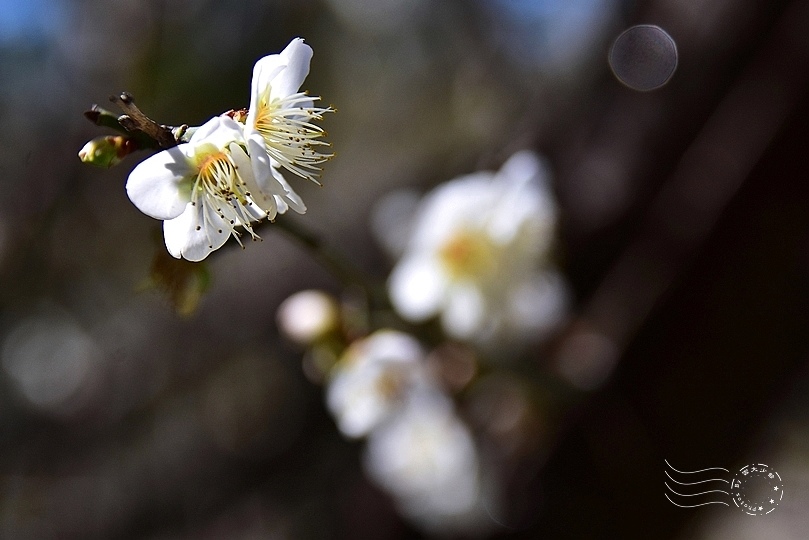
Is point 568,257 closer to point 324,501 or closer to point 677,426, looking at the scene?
point 677,426

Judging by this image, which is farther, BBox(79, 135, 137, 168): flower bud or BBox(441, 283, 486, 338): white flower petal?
BBox(441, 283, 486, 338): white flower petal

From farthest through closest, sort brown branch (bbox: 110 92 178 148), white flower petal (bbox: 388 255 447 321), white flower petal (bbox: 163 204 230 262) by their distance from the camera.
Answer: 1. white flower petal (bbox: 388 255 447 321)
2. white flower petal (bbox: 163 204 230 262)
3. brown branch (bbox: 110 92 178 148)

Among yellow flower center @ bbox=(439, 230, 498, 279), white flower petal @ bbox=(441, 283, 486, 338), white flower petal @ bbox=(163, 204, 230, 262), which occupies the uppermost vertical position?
white flower petal @ bbox=(163, 204, 230, 262)

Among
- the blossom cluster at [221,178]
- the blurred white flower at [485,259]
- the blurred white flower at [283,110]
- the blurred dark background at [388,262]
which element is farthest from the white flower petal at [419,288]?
the blossom cluster at [221,178]

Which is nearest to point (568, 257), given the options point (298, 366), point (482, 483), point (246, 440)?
point (482, 483)

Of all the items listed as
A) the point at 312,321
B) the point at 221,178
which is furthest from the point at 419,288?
the point at 221,178

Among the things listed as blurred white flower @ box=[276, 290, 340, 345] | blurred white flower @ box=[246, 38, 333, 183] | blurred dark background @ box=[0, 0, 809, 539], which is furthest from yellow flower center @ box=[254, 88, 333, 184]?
blurred white flower @ box=[276, 290, 340, 345]

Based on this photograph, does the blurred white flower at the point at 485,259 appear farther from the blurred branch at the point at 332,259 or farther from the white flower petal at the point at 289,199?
the white flower petal at the point at 289,199

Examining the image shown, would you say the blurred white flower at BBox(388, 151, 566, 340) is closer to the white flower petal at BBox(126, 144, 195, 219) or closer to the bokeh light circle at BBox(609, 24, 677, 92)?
the bokeh light circle at BBox(609, 24, 677, 92)

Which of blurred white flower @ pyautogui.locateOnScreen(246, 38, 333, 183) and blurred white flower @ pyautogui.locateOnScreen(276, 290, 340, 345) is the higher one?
blurred white flower @ pyautogui.locateOnScreen(246, 38, 333, 183)
